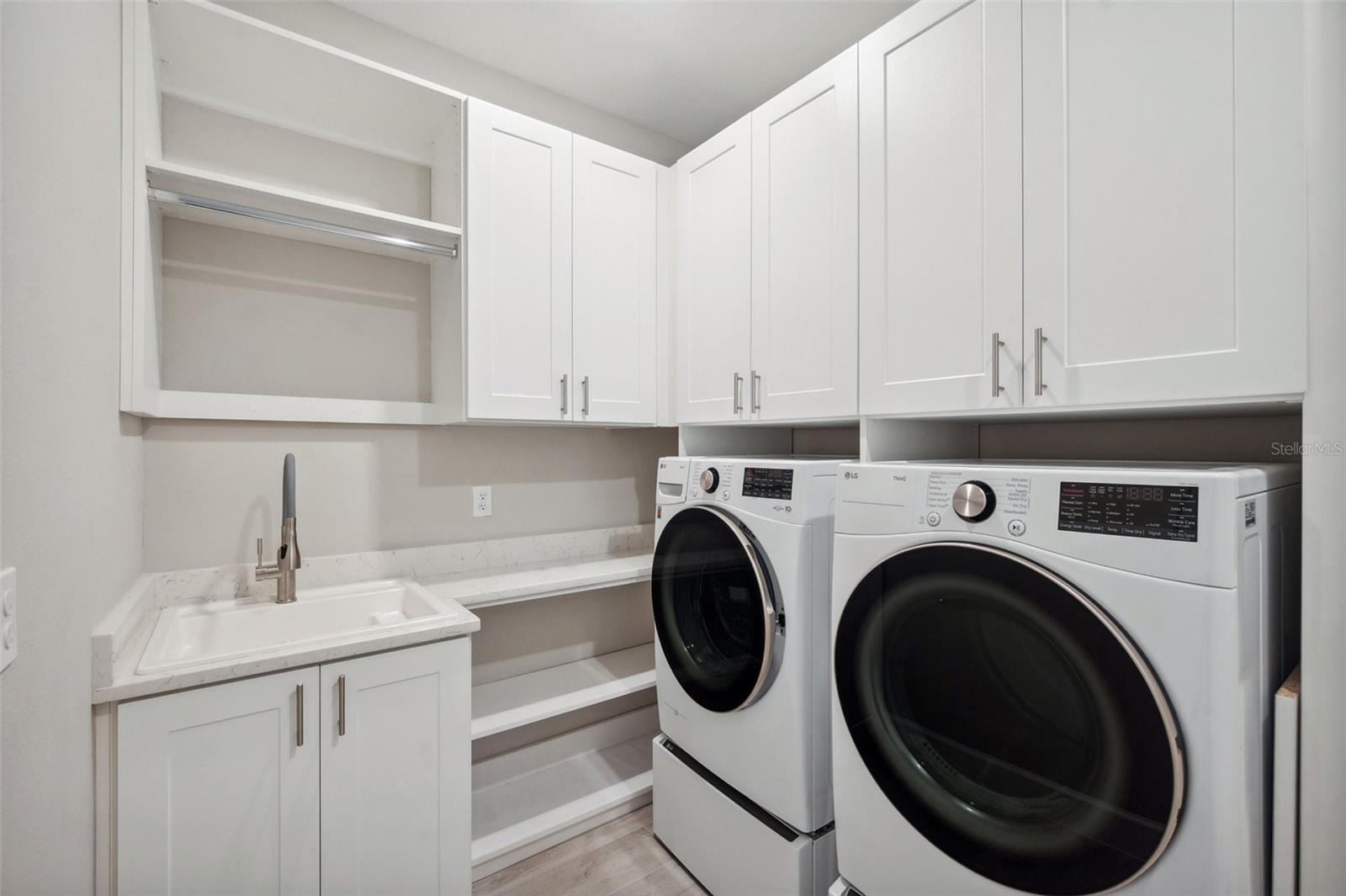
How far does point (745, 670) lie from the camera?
5.13ft

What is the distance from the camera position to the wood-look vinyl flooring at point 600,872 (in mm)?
1751

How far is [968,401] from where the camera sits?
52.4 inches

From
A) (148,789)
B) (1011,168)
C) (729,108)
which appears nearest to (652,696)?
(148,789)

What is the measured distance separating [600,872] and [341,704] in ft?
3.33

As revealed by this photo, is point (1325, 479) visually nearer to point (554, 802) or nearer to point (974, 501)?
point (974, 501)

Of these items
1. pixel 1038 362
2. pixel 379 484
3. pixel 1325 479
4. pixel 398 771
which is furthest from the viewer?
pixel 379 484

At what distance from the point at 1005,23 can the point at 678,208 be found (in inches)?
47.5

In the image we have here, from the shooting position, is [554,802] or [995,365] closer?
[995,365]

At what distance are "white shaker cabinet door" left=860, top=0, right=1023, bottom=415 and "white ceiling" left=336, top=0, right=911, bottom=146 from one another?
56 centimetres

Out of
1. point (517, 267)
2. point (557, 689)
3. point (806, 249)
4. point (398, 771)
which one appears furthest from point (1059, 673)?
point (517, 267)

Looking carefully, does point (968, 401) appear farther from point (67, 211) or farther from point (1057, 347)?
point (67, 211)

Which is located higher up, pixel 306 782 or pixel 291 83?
pixel 291 83

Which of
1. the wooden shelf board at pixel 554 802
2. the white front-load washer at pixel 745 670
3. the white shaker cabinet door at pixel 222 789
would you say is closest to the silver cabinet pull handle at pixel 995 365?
the white front-load washer at pixel 745 670

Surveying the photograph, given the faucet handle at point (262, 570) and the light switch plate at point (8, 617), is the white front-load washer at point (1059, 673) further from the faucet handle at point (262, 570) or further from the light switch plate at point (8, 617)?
the faucet handle at point (262, 570)
